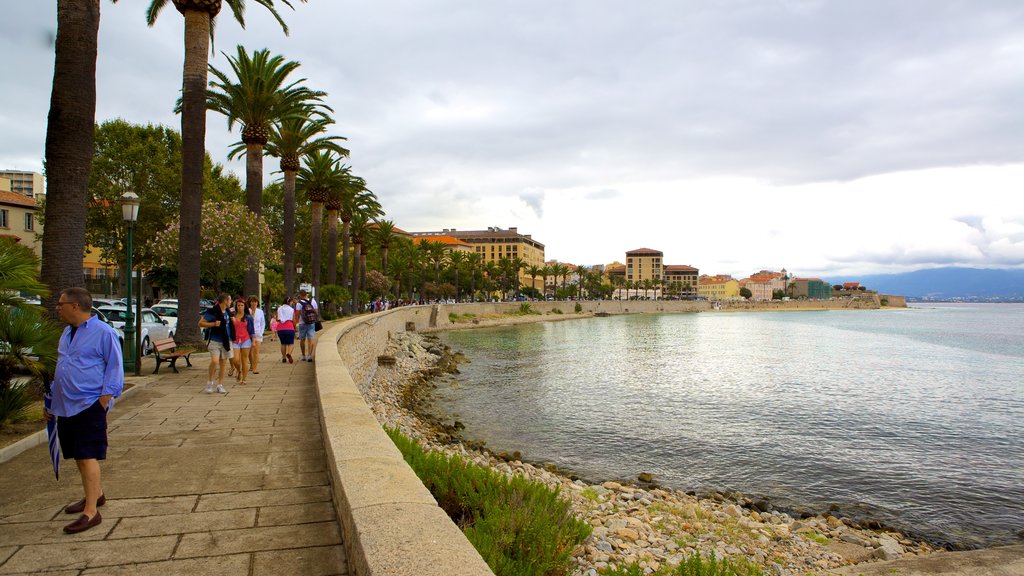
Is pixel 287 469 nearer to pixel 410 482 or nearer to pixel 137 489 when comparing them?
pixel 137 489

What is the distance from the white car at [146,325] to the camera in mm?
Result: 17594

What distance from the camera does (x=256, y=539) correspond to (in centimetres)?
432

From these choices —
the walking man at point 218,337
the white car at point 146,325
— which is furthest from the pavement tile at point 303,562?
the white car at point 146,325

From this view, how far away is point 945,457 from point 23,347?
768 inches

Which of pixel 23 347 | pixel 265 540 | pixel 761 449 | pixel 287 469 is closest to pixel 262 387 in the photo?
pixel 23 347

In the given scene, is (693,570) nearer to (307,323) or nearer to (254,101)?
→ (307,323)

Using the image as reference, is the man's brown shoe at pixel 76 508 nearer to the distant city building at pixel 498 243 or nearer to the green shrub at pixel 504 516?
the green shrub at pixel 504 516

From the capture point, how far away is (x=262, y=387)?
11.4m

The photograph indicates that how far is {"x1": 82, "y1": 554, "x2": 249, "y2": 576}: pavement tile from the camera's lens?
3797 millimetres

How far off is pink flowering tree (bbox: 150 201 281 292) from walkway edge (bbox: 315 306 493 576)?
69.3ft

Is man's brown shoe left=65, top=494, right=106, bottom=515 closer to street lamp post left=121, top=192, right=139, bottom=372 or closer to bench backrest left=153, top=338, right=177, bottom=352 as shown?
street lamp post left=121, top=192, right=139, bottom=372

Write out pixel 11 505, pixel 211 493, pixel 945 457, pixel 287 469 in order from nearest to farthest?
1. pixel 11 505
2. pixel 211 493
3. pixel 287 469
4. pixel 945 457

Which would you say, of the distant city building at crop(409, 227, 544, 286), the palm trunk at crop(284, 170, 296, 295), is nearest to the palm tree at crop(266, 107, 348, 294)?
the palm trunk at crop(284, 170, 296, 295)

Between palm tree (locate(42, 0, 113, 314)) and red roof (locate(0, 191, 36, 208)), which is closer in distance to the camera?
palm tree (locate(42, 0, 113, 314))
